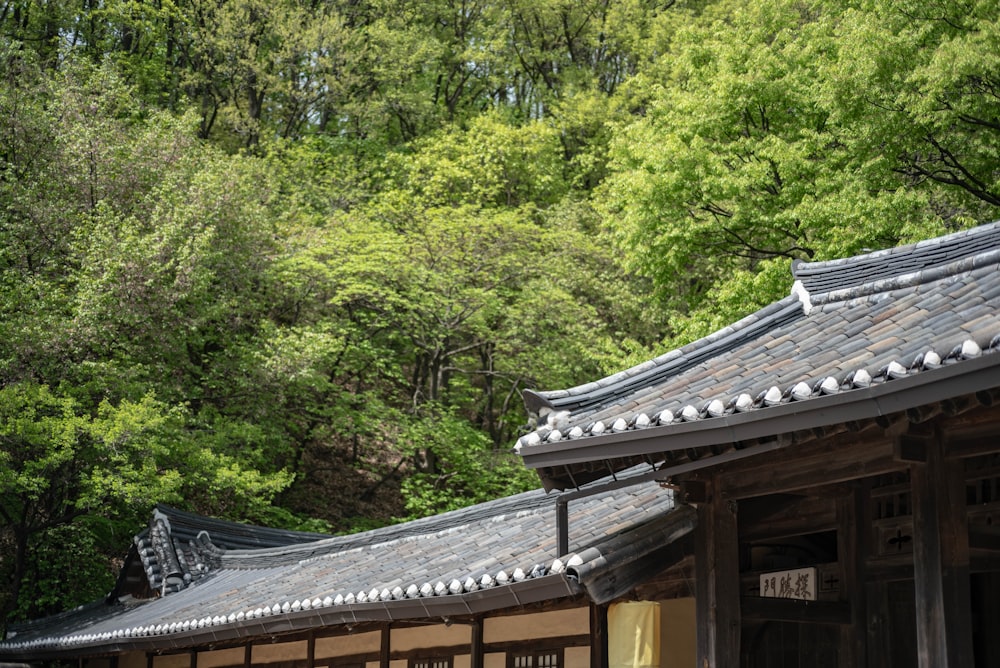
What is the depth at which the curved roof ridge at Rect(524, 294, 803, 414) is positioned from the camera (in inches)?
343

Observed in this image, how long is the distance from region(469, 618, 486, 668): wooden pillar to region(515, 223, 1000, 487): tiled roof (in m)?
3.09

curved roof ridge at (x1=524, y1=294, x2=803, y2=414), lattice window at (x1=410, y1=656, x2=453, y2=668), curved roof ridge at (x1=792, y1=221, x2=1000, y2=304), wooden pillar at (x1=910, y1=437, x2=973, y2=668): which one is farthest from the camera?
lattice window at (x1=410, y1=656, x2=453, y2=668)

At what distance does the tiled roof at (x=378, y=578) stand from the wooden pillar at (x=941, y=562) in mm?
2311

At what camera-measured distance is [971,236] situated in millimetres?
8977

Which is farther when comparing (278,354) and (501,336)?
(501,336)

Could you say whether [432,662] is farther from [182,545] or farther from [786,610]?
[182,545]

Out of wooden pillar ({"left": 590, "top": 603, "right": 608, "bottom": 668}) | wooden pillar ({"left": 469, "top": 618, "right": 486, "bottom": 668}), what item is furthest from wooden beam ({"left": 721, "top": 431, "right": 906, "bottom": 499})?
wooden pillar ({"left": 469, "top": 618, "right": 486, "bottom": 668})

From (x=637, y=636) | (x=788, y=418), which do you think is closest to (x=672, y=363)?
(x=637, y=636)

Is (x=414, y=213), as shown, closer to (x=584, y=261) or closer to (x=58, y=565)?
(x=584, y=261)

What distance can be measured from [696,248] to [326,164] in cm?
1789

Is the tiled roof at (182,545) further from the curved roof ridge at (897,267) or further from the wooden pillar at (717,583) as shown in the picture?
the curved roof ridge at (897,267)

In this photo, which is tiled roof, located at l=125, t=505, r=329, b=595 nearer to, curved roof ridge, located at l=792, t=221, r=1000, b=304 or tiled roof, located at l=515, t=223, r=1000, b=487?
tiled roof, located at l=515, t=223, r=1000, b=487

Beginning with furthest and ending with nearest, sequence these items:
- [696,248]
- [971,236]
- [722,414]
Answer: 1. [696,248]
2. [971,236]
3. [722,414]

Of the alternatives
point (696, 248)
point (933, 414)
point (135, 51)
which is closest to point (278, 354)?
point (696, 248)
